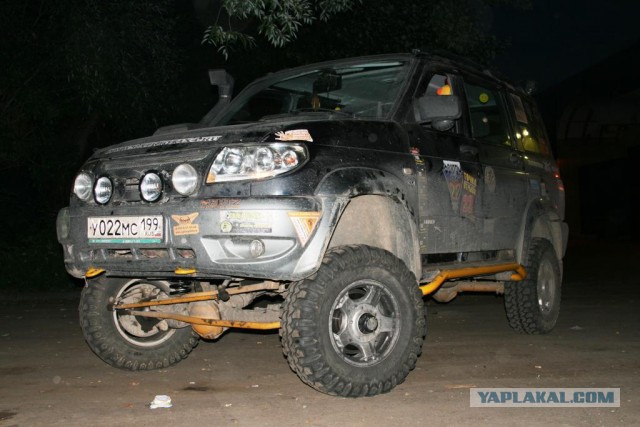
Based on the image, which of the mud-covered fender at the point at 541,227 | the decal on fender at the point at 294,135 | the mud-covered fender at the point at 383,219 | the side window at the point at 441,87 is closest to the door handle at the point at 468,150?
the side window at the point at 441,87

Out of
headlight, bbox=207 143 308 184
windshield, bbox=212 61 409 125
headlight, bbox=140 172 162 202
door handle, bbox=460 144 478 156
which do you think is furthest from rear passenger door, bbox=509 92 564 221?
headlight, bbox=140 172 162 202

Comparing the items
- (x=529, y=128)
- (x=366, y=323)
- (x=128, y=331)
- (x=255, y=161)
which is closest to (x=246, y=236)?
(x=255, y=161)

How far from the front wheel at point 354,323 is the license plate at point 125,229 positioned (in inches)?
35.7

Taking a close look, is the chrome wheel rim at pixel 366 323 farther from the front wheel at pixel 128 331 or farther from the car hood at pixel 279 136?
the front wheel at pixel 128 331

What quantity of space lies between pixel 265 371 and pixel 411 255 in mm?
1489

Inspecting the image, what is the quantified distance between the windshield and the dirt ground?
1912 millimetres

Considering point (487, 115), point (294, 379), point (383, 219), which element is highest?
point (487, 115)

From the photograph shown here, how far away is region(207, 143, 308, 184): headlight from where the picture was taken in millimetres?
4297

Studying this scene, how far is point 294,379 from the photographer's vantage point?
524 cm

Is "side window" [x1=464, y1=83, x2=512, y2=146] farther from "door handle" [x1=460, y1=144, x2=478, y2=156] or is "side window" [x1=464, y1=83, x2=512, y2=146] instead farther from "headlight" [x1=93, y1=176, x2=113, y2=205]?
"headlight" [x1=93, y1=176, x2=113, y2=205]

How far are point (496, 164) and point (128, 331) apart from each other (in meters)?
3.32

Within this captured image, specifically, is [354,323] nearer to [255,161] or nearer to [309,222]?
[309,222]

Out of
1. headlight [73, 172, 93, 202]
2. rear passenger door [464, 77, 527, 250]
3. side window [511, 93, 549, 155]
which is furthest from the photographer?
side window [511, 93, 549, 155]

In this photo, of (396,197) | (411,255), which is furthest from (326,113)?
(411,255)
